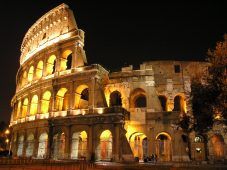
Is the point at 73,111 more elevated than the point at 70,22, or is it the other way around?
the point at 70,22

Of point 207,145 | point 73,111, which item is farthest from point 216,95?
point 73,111

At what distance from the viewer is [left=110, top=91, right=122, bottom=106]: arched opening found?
26.8 metres

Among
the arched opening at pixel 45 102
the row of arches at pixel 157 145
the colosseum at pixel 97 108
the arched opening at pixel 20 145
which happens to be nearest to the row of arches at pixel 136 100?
the colosseum at pixel 97 108

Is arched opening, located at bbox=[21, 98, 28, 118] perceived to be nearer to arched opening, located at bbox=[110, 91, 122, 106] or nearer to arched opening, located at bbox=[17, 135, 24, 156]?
arched opening, located at bbox=[17, 135, 24, 156]

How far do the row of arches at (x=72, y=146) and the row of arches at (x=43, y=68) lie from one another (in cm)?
731

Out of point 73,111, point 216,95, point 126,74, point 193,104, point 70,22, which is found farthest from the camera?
point 70,22

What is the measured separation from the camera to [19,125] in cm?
2936

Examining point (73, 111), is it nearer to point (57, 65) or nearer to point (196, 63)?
point (57, 65)

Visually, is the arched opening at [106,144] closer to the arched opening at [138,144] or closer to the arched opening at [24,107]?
the arched opening at [138,144]

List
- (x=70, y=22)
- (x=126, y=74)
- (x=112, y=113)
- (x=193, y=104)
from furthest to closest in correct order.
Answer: (x=70, y=22) < (x=126, y=74) < (x=112, y=113) < (x=193, y=104)

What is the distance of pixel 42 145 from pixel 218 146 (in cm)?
1858

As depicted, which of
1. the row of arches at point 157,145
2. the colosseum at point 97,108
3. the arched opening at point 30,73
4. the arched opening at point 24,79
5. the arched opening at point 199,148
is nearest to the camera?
the colosseum at point 97,108

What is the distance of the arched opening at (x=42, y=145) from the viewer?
82.5 ft

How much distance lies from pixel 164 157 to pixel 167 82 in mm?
7865
